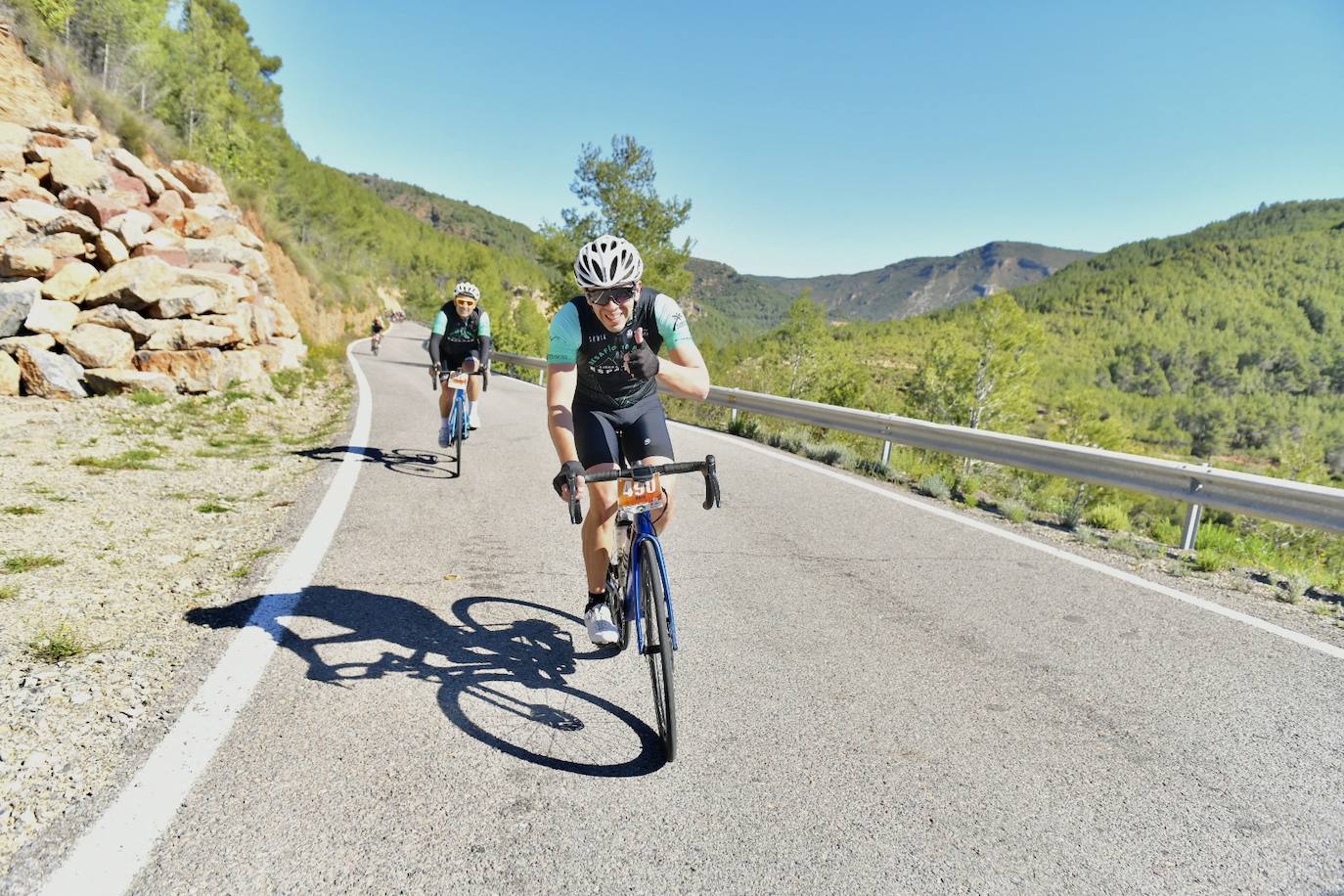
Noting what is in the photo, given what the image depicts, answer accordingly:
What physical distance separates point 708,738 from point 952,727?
1.08m

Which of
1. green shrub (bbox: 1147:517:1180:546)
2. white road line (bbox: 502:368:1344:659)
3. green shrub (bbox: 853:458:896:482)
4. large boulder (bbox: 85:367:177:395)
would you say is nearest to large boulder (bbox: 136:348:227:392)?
large boulder (bbox: 85:367:177:395)

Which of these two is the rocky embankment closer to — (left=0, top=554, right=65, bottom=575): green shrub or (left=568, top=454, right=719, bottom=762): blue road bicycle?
(left=0, top=554, right=65, bottom=575): green shrub

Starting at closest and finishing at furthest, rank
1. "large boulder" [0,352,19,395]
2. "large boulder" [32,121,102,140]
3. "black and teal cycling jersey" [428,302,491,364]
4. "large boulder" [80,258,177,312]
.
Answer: "black and teal cycling jersey" [428,302,491,364]
"large boulder" [0,352,19,395]
"large boulder" [80,258,177,312]
"large boulder" [32,121,102,140]

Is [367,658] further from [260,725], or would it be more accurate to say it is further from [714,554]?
[714,554]

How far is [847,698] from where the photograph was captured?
3207 millimetres

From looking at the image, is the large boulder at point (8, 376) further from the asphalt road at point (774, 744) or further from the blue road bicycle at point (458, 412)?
the asphalt road at point (774, 744)

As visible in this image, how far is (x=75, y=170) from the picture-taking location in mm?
11273

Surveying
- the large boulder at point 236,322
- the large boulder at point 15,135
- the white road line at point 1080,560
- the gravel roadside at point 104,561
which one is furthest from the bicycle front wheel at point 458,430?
the large boulder at point 15,135

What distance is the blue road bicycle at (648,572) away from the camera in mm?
2734

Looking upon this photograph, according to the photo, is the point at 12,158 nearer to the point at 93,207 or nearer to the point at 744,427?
the point at 93,207

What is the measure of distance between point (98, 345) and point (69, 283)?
1.02 metres

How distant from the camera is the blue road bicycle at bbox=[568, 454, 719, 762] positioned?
8.97 ft

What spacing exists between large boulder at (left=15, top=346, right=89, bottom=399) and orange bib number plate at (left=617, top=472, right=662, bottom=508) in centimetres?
978

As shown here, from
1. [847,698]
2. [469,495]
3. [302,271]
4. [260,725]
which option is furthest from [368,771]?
[302,271]
